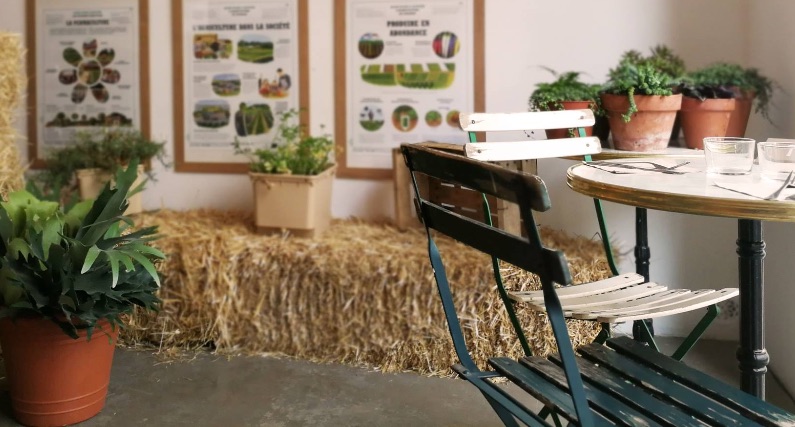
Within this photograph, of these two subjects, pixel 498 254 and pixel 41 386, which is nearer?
pixel 498 254

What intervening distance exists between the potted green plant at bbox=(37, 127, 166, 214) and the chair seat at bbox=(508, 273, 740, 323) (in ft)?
7.38

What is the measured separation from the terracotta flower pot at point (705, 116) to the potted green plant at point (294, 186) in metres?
1.43

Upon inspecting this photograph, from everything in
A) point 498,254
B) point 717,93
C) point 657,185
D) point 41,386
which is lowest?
point 41,386

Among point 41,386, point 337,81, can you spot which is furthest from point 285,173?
point 41,386

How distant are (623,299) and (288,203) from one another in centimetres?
165

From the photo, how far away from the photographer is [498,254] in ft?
4.00

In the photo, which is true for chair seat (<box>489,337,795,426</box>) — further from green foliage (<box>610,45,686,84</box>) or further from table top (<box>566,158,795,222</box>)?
green foliage (<box>610,45,686,84</box>)

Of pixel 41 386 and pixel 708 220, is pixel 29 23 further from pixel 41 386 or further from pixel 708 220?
pixel 708 220

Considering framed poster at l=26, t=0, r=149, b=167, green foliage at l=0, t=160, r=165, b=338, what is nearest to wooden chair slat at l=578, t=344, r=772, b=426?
green foliage at l=0, t=160, r=165, b=338

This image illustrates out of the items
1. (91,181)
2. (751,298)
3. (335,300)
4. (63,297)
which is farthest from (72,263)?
(751,298)

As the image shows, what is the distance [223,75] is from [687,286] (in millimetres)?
2268

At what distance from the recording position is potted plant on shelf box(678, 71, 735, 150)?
2609 millimetres

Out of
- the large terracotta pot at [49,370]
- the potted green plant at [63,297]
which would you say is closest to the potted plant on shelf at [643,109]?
the potted green plant at [63,297]

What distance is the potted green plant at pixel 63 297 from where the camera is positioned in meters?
2.24
